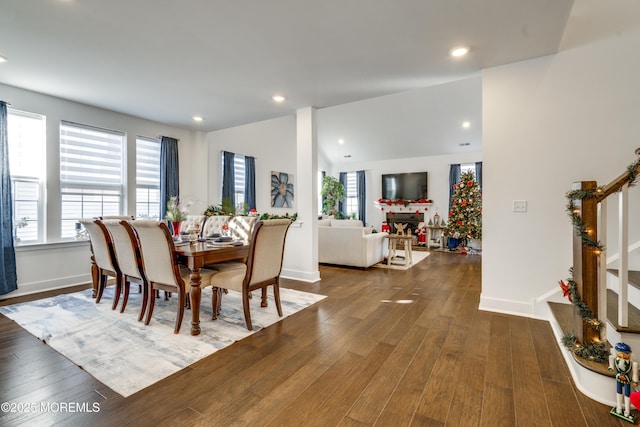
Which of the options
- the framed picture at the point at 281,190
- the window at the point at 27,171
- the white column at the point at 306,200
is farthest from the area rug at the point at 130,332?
the framed picture at the point at 281,190

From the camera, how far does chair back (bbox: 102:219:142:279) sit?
9.45 ft

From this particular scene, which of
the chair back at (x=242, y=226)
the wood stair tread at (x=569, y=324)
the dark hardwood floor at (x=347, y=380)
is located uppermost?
the chair back at (x=242, y=226)

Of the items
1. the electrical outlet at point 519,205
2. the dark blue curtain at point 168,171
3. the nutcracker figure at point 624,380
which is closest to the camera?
the nutcracker figure at point 624,380

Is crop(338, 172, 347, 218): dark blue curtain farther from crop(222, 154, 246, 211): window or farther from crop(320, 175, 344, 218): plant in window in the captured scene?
crop(222, 154, 246, 211): window

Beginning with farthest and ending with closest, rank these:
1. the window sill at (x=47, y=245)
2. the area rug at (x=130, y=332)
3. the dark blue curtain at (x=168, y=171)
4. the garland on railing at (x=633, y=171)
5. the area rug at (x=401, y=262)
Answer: the area rug at (x=401, y=262), the dark blue curtain at (x=168, y=171), the window sill at (x=47, y=245), the area rug at (x=130, y=332), the garland on railing at (x=633, y=171)

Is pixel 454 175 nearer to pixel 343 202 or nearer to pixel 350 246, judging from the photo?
pixel 343 202

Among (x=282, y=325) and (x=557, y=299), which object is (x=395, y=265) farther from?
(x=282, y=325)

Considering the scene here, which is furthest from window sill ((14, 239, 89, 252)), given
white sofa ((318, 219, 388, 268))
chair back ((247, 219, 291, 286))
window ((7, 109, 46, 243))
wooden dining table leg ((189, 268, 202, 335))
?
white sofa ((318, 219, 388, 268))

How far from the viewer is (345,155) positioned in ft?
34.6

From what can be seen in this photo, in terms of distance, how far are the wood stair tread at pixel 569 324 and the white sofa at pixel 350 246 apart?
292 cm

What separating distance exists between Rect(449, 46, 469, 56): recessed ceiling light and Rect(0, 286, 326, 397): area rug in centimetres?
303

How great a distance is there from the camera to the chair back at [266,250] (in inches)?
107

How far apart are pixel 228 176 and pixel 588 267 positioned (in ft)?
20.6

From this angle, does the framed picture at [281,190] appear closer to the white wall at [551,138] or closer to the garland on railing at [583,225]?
the white wall at [551,138]
